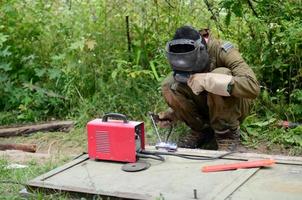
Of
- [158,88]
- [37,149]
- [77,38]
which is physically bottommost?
[37,149]

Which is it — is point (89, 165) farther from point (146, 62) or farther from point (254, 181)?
point (146, 62)

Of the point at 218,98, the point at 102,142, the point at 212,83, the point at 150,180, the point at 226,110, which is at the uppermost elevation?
the point at 212,83

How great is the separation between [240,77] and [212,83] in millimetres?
213

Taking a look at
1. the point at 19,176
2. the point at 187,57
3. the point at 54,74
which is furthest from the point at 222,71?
the point at 54,74

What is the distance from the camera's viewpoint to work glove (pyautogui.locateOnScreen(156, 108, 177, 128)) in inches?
188

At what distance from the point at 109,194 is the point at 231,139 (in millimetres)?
1541

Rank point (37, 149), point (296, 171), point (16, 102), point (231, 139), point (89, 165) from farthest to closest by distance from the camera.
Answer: point (16, 102)
point (37, 149)
point (231, 139)
point (89, 165)
point (296, 171)

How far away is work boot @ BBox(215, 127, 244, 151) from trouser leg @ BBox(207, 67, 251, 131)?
0.03m

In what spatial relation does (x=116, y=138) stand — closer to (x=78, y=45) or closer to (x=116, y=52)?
(x=78, y=45)

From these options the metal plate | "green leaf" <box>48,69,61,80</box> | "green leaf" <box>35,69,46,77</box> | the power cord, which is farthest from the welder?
"green leaf" <box>35,69,46,77</box>

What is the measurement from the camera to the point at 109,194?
3277mm

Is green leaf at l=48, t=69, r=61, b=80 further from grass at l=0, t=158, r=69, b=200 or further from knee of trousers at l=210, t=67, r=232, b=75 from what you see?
knee of trousers at l=210, t=67, r=232, b=75

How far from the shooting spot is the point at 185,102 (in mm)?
4531

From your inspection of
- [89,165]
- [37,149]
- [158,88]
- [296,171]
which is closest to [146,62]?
[158,88]
